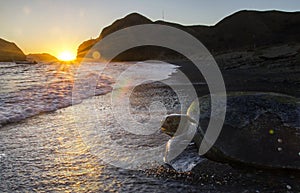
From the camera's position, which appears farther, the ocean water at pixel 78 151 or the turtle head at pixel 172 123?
the turtle head at pixel 172 123

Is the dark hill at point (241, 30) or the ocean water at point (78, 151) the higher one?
the dark hill at point (241, 30)

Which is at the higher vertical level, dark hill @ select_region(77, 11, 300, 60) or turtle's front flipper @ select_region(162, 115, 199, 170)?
dark hill @ select_region(77, 11, 300, 60)

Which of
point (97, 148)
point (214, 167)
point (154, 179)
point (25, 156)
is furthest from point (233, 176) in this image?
point (25, 156)

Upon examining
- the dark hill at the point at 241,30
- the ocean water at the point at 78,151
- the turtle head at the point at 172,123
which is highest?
the dark hill at the point at 241,30

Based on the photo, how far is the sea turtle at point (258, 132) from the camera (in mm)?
3791

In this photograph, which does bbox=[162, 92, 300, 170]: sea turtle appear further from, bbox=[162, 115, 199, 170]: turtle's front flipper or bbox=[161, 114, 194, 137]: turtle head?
bbox=[161, 114, 194, 137]: turtle head

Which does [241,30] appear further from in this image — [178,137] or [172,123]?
[178,137]

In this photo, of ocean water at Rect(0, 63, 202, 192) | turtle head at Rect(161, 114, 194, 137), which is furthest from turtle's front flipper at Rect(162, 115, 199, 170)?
ocean water at Rect(0, 63, 202, 192)

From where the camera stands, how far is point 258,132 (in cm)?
405

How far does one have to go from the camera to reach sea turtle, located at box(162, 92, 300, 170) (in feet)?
12.4

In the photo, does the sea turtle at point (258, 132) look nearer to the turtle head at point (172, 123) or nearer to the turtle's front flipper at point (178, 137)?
the turtle's front flipper at point (178, 137)

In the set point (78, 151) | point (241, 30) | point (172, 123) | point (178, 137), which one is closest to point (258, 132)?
point (178, 137)

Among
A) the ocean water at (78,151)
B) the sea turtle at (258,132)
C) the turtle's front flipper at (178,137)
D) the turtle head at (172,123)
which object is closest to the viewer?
the ocean water at (78,151)

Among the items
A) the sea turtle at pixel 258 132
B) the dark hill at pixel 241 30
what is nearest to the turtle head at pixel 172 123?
the sea turtle at pixel 258 132
